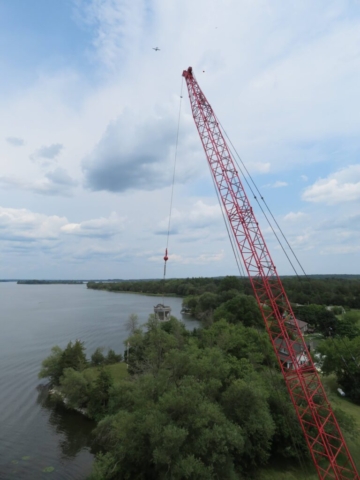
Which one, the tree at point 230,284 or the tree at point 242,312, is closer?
the tree at point 242,312


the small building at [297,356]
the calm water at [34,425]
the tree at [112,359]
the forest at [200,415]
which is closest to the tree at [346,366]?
the forest at [200,415]

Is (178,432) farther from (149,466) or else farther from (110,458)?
(110,458)

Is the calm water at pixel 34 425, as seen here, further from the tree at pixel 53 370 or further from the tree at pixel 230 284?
the tree at pixel 230 284

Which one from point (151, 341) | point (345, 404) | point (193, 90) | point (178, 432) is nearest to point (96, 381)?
point (151, 341)

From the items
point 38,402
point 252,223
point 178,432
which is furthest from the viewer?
point 38,402

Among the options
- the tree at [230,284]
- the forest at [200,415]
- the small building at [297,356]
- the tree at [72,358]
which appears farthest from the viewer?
the tree at [230,284]

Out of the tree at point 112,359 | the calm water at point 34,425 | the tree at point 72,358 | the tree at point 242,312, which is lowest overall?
the calm water at point 34,425

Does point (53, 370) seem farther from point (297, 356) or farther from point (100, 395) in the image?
point (297, 356)

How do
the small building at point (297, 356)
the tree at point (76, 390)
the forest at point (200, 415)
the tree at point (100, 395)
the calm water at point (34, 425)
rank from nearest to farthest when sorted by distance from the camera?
the forest at point (200, 415)
the calm water at point (34, 425)
the small building at point (297, 356)
the tree at point (100, 395)
the tree at point (76, 390)

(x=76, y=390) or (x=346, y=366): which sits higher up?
(x=346, y=366)

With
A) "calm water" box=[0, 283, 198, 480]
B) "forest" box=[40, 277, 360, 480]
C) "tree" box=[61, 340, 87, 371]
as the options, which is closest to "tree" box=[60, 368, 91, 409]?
"forest" box=[40, 277, 360, 480]

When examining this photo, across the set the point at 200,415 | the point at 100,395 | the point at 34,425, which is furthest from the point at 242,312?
the point at 200,415
